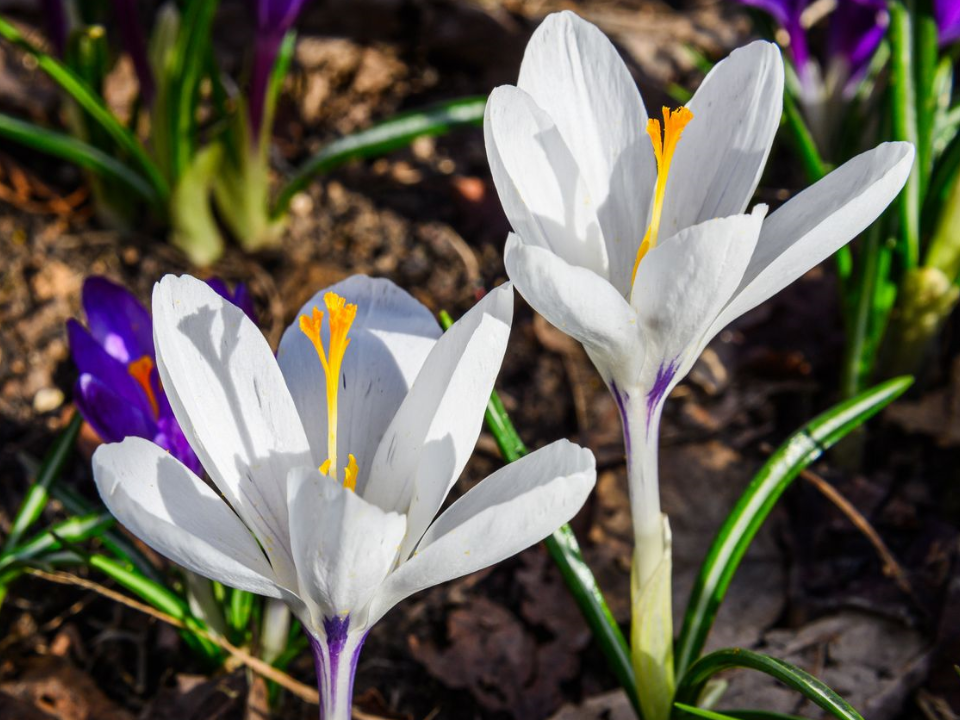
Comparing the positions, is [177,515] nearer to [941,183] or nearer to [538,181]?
[538,181]

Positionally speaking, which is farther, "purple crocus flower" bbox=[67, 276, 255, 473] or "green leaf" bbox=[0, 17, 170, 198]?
"green leaf" bbox=[0, 17, 170, 198]

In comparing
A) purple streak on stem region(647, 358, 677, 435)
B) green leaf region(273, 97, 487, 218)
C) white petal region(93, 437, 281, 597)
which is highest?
green leaf region(273, 97, 487, 218)

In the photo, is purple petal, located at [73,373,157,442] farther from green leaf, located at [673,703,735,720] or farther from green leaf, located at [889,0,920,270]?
green leaf, located at [889,0,920,270]

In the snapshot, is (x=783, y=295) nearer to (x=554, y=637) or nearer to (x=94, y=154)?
(x=554, y=637)

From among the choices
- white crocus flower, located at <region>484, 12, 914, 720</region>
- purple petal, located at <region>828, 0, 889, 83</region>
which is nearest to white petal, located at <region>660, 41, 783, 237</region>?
white crocus flower, located at <region>484, 12, 914, 720</region>

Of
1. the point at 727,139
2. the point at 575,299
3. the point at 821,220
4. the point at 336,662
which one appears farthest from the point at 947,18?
the point at 336,662

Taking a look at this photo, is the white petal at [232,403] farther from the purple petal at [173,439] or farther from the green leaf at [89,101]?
the green leaf at [89,101]

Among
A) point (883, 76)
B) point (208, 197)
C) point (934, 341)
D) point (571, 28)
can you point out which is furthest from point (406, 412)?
point (883, 76)
